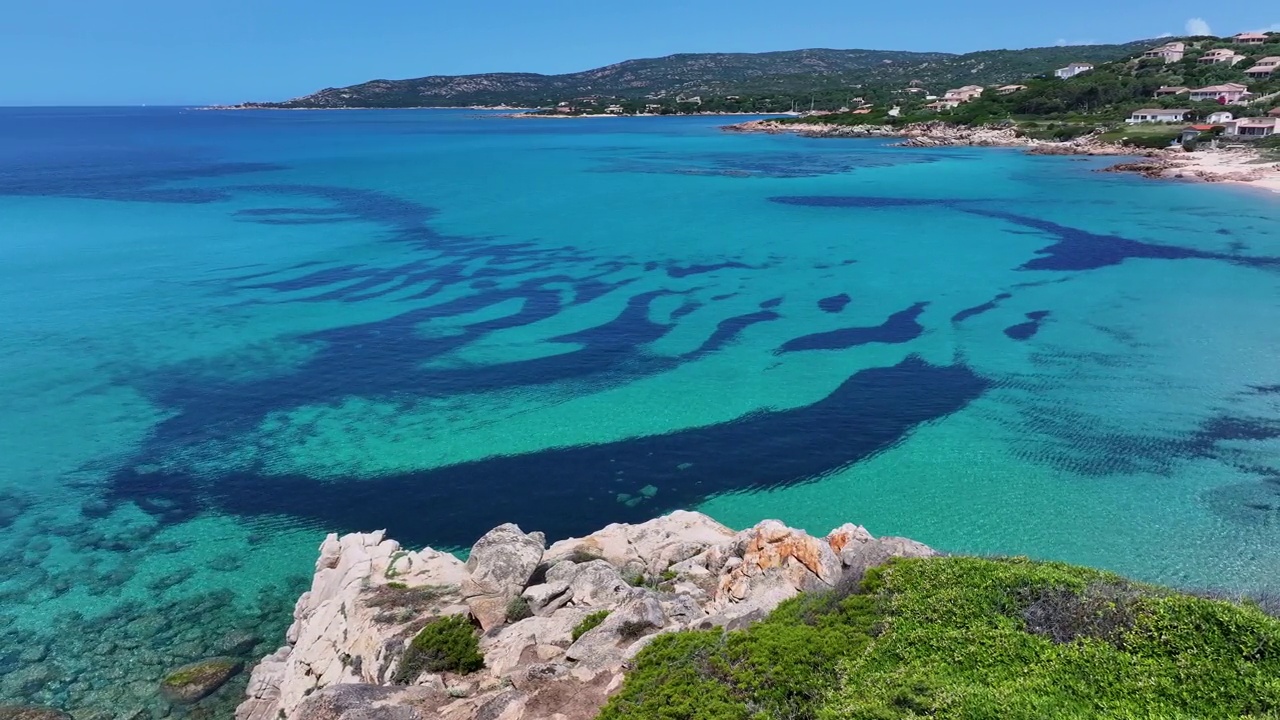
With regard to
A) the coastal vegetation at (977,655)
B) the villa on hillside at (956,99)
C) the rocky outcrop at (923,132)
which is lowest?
the coastal vegetation at (977,655)

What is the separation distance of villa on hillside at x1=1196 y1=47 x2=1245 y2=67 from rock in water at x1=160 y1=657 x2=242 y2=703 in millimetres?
158026

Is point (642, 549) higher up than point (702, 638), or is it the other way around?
point (702, 638)

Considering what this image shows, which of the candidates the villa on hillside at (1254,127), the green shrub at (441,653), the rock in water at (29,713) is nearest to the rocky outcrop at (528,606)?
the green shrub at (441,653)

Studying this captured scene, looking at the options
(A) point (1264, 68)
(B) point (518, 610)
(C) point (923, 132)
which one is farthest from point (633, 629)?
(A) point (1264, 68)

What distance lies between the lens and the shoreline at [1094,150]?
216ft

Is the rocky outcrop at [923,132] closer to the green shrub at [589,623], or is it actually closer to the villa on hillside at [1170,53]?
the villa on hillside at [1170,53]

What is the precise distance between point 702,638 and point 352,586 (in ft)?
22.9

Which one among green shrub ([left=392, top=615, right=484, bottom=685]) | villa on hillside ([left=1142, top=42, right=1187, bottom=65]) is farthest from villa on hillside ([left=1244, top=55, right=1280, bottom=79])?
green shrub ([left=392, top=615, right=484, bottom=685])

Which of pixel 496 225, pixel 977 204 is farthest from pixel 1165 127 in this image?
pixel 496 225

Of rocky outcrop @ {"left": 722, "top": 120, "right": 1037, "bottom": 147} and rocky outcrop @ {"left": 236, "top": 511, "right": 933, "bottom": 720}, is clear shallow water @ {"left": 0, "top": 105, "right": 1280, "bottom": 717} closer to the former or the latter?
rocky outcrop @ {"left": 236, "top": 511, "right": 933, "bottom": 720}

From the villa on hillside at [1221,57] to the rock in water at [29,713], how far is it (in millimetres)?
160313

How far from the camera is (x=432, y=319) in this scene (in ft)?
106

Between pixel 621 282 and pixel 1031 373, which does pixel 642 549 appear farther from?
pixel 621 282

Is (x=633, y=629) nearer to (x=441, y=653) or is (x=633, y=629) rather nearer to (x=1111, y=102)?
(x=441, y=653)
